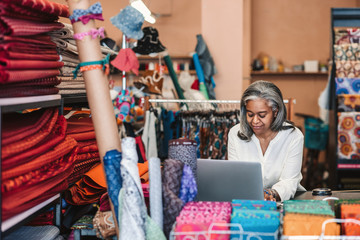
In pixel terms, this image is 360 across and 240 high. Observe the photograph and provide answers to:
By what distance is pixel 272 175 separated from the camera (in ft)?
9.59

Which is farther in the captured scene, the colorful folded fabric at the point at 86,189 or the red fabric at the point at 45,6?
the colorful folded fabric at the point at 86,189

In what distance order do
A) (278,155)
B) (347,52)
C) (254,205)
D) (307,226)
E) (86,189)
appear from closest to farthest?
(307,226)
(254,205)
(86,189)
(278,155)
(347,52)

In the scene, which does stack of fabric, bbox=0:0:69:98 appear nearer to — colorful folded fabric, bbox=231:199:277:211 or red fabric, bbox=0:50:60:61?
red fabric, bbox=0:50:60:61

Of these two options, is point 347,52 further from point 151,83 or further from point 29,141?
point 29,141

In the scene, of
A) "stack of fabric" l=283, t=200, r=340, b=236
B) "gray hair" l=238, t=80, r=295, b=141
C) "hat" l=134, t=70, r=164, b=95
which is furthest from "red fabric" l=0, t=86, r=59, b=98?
"hat" l=134, t=70, r=164, b=95

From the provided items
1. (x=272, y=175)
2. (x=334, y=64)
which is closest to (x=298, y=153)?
(x=272, y=175)

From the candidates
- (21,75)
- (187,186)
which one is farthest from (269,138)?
(21,75)

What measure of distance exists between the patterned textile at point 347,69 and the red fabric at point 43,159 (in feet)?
11.8

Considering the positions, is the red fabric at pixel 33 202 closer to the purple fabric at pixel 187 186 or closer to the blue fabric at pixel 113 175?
the blue fabric at pixel 113 175

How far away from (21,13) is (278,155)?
2014mm

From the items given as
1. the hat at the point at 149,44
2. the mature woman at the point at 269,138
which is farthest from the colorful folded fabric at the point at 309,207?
the hat at the point at 149,44

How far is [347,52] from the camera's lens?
477 centimetres

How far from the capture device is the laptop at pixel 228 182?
5.81ft

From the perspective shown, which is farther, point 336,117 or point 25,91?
point 336,117
